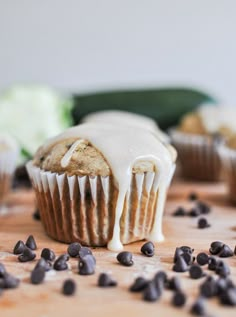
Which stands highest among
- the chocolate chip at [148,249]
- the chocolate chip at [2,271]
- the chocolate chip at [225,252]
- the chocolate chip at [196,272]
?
the chocolate chip at [2,271]

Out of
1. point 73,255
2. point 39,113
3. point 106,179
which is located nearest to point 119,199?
point 106,179

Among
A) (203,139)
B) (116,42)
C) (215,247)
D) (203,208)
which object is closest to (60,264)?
(215,247)

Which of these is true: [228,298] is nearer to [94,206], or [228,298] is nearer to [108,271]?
[108,271]

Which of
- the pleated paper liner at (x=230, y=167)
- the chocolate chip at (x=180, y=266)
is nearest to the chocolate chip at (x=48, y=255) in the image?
the chocolate chip at (x=180, y=266)

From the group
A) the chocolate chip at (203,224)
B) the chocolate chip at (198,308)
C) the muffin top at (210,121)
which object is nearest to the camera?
the chocolate chip at (198,308)

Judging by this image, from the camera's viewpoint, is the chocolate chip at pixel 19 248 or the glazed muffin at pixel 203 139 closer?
the chocolate chip at pixel 19 248

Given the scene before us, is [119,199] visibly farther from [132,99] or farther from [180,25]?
[180,25]

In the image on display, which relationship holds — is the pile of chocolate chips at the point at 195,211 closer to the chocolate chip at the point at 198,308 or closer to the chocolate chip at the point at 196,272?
the chocolate chip at the point at 196,272
